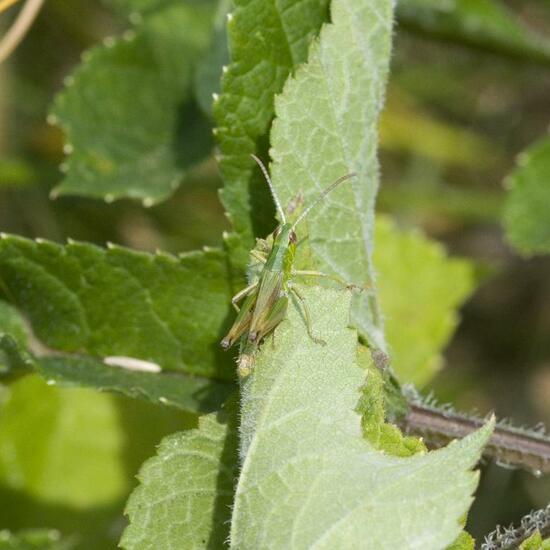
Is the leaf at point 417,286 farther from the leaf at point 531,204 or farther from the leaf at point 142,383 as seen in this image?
the leaf at point 142,383

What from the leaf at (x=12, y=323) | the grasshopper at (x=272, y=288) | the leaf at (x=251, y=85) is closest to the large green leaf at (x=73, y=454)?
the leaf at (x=12, y=323)

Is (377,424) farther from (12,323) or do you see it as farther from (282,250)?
(12,323)

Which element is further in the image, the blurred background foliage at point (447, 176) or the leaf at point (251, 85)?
the blurred background foliage at point (447, 176)

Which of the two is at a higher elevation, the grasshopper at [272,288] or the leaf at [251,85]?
the leaf at [251,85]

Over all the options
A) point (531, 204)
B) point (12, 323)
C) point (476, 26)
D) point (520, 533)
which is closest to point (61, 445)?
point (12, 323)

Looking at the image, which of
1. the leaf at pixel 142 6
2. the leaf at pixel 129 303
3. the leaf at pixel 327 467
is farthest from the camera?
the leaf at pixel 142 6

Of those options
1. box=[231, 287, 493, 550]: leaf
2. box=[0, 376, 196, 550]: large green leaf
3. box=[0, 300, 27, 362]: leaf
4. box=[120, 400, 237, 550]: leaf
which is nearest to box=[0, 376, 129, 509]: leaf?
box=[0, 376, 196, 550]: large green leaf

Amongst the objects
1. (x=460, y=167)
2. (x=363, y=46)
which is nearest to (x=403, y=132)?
(x=460, y=167)
